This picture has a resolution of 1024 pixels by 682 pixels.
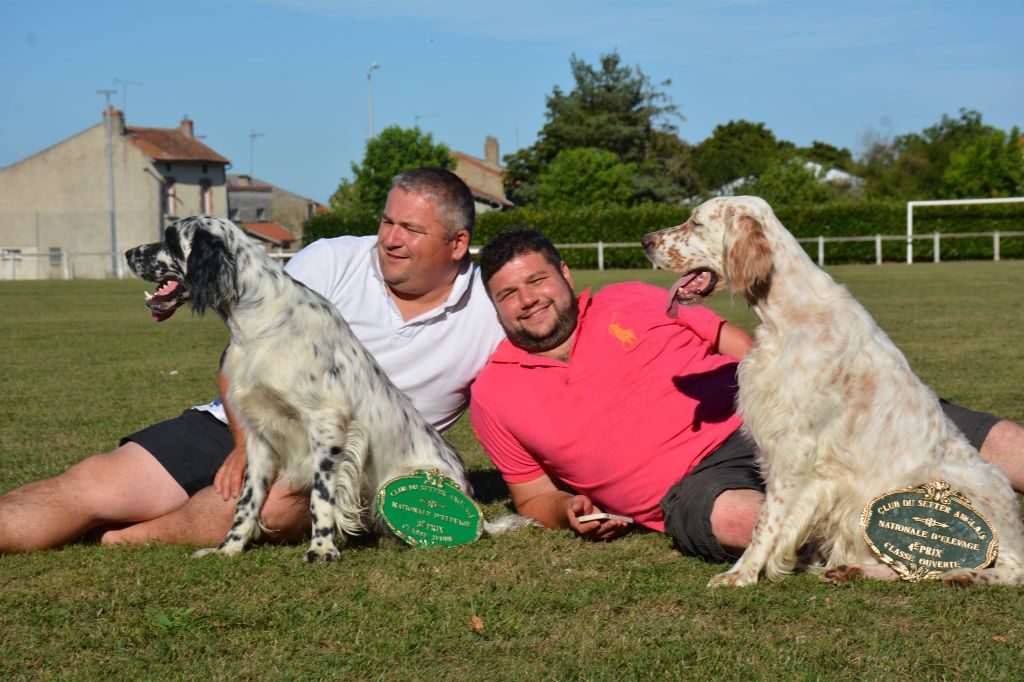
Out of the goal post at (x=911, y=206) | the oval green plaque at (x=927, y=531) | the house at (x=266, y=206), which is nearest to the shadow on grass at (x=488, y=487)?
the oval green plaque at (x=927, y=531)

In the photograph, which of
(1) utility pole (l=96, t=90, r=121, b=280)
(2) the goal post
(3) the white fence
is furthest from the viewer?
(1) utility pole (l=96, t=90, r=121, b=280)

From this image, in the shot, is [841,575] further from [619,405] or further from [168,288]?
[168,288]

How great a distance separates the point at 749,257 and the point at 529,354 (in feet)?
4.12

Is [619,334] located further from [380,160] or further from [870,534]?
[380,160]

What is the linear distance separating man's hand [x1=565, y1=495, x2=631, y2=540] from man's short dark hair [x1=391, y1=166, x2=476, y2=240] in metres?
1.43

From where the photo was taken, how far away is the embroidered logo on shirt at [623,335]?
16.2ft

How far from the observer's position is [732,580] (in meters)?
4.21

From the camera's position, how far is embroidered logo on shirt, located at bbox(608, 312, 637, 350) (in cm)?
493

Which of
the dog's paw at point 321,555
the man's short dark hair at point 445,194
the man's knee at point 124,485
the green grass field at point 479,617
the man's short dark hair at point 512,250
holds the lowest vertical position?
the green grass field at point 479,617

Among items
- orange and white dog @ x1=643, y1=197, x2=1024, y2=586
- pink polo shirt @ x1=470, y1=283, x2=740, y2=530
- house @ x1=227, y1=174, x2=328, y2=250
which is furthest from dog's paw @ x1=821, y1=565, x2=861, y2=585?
house @ x1=227, y1=174, x2=328, y2=250

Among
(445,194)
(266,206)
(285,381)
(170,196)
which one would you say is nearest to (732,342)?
(445,194)

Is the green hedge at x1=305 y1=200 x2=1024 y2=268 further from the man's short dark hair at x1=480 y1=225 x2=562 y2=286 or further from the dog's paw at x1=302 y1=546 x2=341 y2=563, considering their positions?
the dog's paw at x1=302 y1=546 x2=341 y2=563

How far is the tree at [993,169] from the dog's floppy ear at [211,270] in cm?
6256

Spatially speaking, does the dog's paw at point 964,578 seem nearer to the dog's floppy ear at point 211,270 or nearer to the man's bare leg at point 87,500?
the dog's floppy ear at point 211,270
